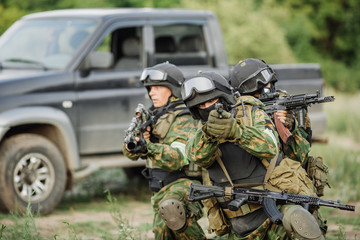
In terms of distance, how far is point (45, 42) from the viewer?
23.6 feet

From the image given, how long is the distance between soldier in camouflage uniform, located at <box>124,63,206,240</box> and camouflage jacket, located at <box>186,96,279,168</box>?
0.59m

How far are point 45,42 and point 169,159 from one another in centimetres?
334

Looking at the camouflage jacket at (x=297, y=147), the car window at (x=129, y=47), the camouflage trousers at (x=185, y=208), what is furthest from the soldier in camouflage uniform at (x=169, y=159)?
the car window at (x=129, y=47)

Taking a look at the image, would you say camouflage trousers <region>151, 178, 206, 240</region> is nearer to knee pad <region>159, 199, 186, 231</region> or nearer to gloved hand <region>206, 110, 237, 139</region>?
knee pad <region>159, 199, 186, 231</region>

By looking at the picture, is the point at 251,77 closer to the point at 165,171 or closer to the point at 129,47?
the point at 165,171

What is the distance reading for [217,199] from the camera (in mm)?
4176

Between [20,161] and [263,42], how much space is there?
14.8 m

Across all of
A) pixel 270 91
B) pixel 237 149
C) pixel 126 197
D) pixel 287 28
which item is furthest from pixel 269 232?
pixel 287 28

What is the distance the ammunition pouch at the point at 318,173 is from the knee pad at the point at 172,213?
1.01m

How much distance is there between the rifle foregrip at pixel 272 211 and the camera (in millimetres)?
3871

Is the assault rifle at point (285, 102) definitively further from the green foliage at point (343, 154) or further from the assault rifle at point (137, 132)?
the green foliage at point (343, 154)

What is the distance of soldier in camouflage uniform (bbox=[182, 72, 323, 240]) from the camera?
3615 millimetres

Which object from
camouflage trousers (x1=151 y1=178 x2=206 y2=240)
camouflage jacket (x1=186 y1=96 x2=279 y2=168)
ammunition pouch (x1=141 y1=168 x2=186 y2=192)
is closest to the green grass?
camouflage trousers (x1=151 y1=178 x2=206 y2=240)

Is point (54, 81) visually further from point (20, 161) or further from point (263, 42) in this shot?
point (263, 42)
